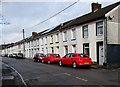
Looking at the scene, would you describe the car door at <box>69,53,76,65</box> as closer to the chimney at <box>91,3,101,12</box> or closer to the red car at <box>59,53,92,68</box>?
the red car at <box>59,53,92,68</box>

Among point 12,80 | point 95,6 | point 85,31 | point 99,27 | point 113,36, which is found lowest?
point 12,80

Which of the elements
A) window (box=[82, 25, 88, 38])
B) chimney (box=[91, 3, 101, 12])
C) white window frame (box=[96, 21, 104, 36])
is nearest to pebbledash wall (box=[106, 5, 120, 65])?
white window frame (box=[96, 21, 104, 36])

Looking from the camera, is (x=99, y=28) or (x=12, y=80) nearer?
(x=12, y=80)

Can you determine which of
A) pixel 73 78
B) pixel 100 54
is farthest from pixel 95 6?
pixel 73 78

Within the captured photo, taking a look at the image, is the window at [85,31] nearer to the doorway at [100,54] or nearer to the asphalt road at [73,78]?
the doorway at [100,54]

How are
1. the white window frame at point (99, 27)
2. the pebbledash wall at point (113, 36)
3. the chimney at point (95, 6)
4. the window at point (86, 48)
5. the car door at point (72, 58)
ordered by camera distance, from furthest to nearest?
the chimney at point (95, 6), the window at point (86, 48), the white window frame at point (99, 27), the pebbledash wall at point (113, 36), the car door at point (72, 58)

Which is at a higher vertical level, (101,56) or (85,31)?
(85,31)

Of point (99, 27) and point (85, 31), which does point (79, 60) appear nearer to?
point (99, 27)

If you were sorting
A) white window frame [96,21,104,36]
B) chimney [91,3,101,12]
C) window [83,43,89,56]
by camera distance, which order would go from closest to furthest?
white window frame [96,21,104,36] < window [83,43,89,56] < chimney [91,3,101,12]

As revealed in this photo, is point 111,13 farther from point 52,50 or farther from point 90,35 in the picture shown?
point 52,50

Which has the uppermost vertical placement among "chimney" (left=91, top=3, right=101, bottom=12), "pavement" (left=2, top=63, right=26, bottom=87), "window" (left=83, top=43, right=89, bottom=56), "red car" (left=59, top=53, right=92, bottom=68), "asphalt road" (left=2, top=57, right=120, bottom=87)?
"chimney" (left=91, top=3, right=101, bottom=12)

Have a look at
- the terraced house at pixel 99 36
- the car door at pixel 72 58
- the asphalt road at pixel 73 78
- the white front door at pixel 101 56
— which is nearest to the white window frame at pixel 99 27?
the terraced house at pixel 99 36

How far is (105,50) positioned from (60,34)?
13233 millimetres

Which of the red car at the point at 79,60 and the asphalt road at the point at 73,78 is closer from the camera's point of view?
the asphalt road at the point at 73,78
